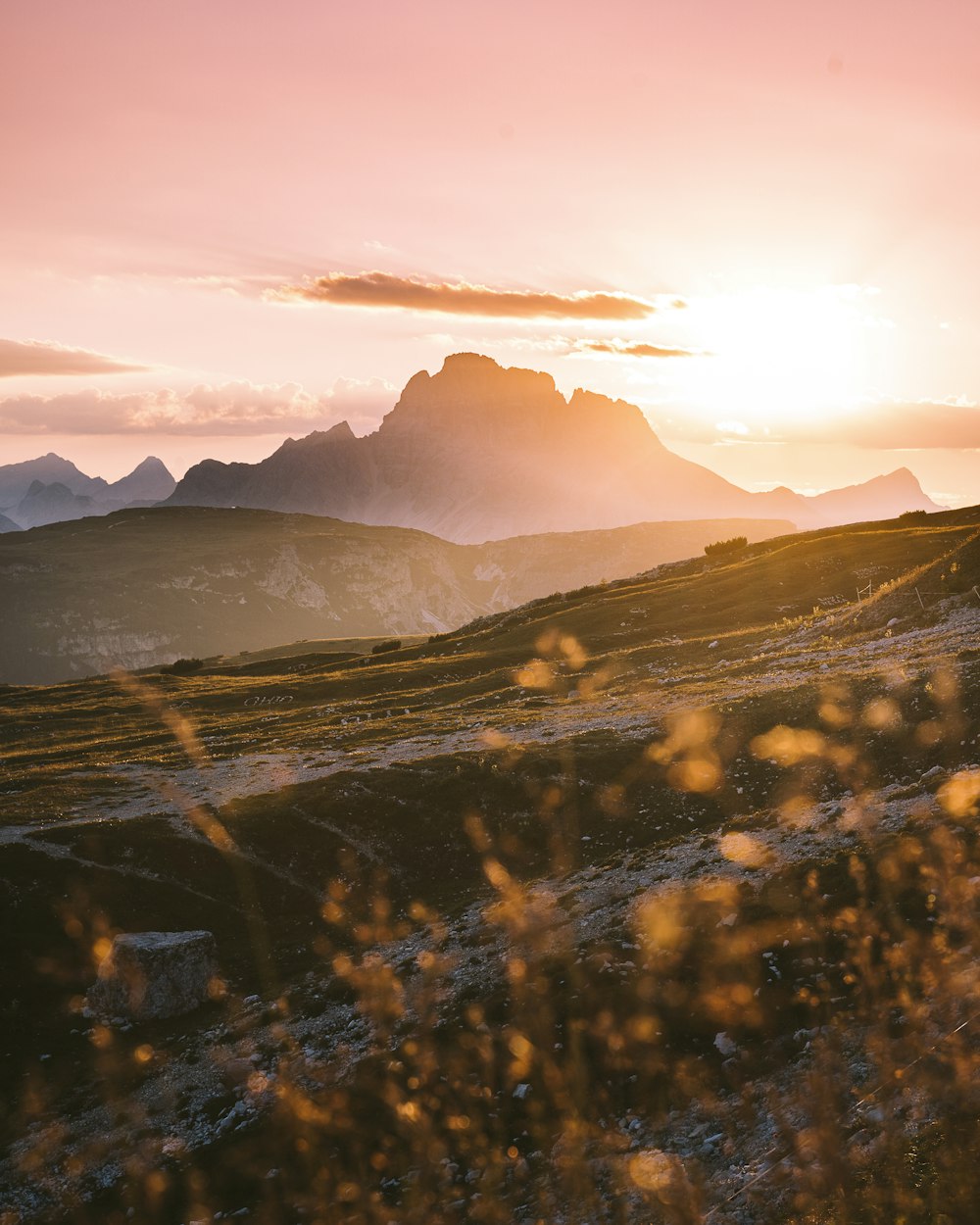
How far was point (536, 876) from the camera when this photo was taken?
3425 centimetres

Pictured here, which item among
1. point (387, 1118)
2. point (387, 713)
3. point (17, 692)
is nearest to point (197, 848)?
point (387, 1118)

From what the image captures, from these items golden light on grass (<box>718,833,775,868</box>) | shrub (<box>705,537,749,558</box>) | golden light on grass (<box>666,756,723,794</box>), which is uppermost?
shrub (<box>705,537,749,558</box>)

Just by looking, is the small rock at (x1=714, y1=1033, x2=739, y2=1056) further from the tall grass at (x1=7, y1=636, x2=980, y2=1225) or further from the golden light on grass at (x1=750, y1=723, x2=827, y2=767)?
the golden light on grass at (x1=750, y1=723, x2=827, y2=767)

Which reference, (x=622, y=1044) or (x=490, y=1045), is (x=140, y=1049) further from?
(x=622, y=1044)

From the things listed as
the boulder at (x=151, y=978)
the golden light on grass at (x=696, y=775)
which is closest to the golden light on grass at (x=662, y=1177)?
the boulder at (x=151, y=978)

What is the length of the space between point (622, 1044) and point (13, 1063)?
19780 mm

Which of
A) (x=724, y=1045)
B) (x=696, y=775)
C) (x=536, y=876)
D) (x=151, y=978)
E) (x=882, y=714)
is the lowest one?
(x=151, y=978)

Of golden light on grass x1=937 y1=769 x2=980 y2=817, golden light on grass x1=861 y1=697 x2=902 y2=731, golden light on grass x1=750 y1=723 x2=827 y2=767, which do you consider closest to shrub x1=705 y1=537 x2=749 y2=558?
golden light on grass x1=861 y1=697 x2=902 y2=731

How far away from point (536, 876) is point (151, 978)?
1515cm

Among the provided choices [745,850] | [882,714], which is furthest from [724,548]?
[745,850]

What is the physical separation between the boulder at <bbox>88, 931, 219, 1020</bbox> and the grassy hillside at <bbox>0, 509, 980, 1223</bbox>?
0.83 m

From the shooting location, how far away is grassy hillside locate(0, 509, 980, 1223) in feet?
64.6

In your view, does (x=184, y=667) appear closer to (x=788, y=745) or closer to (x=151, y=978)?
(x=151, y=978)

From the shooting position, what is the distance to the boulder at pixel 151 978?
2830 centimetres
